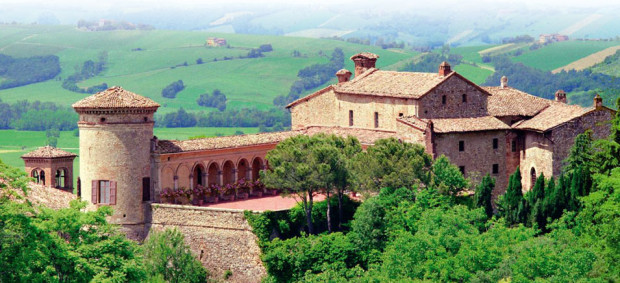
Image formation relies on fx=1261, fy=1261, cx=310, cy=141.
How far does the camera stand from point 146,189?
56281mm

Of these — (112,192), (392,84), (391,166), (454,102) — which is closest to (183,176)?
(112,192)

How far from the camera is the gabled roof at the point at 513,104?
62.5m

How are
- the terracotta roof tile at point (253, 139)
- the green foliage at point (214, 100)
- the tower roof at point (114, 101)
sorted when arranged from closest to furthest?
the tower roof at point (114, 101) < the terracotta roof tile at point (253, 139) < the green foliage at point (214, 100)

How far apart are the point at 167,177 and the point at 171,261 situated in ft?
14.6

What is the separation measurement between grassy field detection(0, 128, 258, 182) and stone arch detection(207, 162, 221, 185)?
59.7 meters

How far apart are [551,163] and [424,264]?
1227cm

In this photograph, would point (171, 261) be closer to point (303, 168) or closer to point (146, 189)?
point (146, 189)

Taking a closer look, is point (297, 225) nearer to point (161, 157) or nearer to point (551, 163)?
point (161, 157)

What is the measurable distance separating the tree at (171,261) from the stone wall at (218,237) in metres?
0.66

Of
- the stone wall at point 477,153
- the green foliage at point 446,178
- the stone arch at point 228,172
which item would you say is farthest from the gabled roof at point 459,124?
the stone arch at point 228,172

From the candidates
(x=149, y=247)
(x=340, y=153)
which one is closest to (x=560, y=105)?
(x=340, y=153)

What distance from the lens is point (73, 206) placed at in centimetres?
4884

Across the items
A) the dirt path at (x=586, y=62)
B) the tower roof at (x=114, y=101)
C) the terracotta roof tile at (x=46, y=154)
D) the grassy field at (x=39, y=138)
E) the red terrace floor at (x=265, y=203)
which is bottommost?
the grassy field at (x=39, y=138)

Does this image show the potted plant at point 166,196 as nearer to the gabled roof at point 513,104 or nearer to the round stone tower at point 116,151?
the round stone tower at point 116,151
